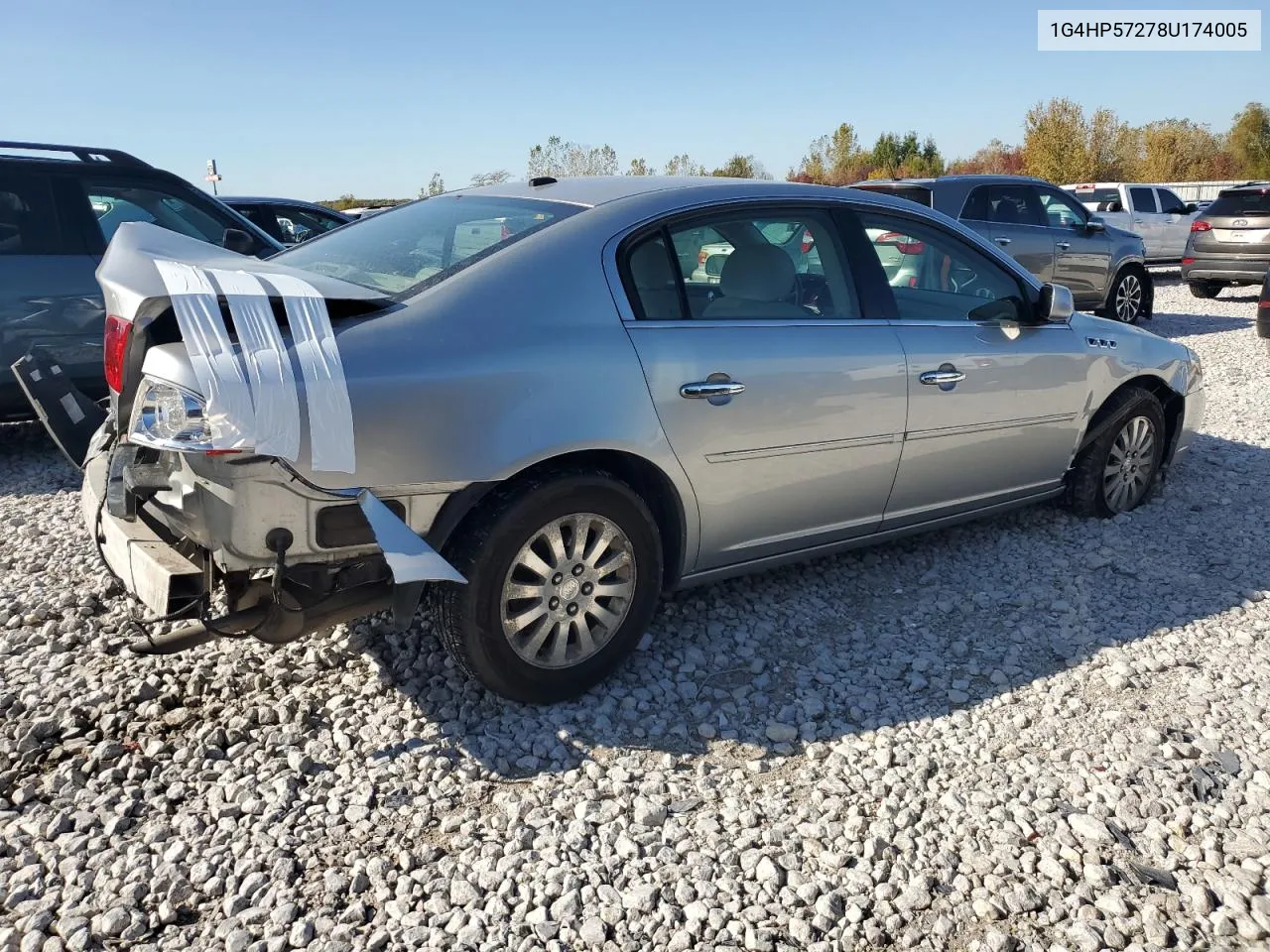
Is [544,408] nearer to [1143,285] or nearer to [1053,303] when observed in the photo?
[1053,303]

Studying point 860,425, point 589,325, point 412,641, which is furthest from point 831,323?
point 412,641

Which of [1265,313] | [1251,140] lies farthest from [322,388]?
[1251,140]

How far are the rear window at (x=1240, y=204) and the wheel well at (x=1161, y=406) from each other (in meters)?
10.6

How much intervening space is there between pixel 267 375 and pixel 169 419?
0.98 feet

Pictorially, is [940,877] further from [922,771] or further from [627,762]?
[627,762]

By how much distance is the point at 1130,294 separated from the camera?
12.2m

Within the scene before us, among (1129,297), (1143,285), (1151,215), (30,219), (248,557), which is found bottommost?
(1129,297)

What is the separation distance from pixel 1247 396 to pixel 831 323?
239 inches

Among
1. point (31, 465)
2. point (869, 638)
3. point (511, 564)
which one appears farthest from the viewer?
point (31, 465)

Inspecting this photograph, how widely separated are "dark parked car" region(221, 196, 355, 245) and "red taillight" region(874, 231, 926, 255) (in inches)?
313

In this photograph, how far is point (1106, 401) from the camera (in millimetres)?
5062

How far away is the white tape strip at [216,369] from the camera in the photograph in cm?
255

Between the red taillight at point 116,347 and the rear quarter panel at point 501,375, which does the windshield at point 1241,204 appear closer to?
the rear quarter panel at point 501,375

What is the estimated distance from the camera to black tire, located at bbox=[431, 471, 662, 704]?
3.03 metres
